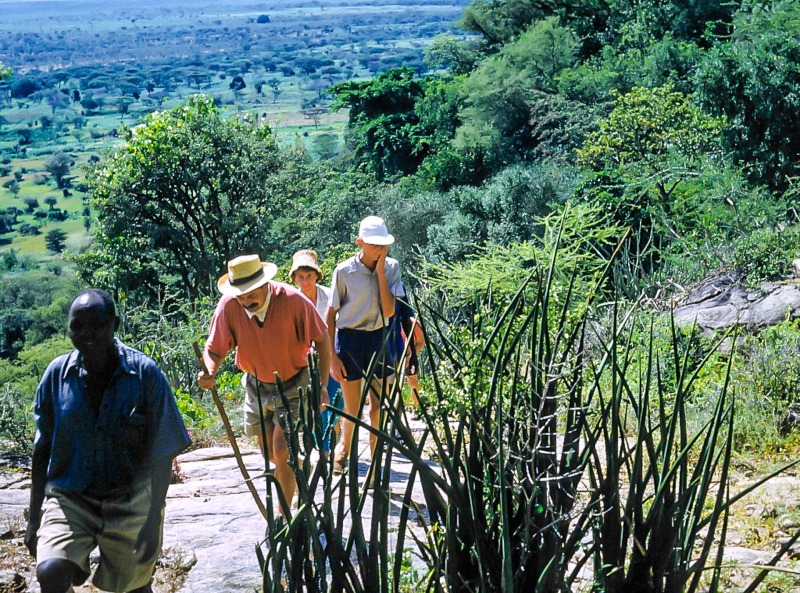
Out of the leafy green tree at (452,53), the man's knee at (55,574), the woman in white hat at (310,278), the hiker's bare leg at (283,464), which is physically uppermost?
the woman in white hat at (310,278)

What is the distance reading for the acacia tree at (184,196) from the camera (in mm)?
24531

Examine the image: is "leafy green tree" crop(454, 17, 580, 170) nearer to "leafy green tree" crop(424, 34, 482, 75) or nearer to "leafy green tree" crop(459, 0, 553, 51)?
"leafy green tree" crop(459, 0, 553, 51)

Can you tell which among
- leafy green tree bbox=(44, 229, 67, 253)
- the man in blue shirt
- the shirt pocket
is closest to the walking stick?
the man in blue shirt

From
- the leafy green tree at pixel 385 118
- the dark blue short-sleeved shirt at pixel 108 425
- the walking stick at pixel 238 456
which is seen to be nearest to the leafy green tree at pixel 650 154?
the walking stick at pixel 238 456

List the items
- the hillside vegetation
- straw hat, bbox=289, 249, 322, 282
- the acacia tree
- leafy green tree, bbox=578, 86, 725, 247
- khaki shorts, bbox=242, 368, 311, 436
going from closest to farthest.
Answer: the hillside vegetation < khaki shorts, bbox=242, 368, 311, 436 < straw hat, bbox=289, 249, 322, 282 < leafy green tree, bbox=578, 86, 725, 247 < the acacia tree

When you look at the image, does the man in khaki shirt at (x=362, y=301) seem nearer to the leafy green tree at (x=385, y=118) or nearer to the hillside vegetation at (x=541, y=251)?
the hillside vegetation at (x=541, y=251)

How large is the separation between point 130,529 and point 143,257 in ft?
77.5

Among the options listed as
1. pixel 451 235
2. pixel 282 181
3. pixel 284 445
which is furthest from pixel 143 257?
pixel 284 445

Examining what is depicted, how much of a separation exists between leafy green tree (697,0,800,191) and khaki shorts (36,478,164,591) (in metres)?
11.1

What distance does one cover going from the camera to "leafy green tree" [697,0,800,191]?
1324cm

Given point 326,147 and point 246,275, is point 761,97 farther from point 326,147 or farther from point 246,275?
point 326,147

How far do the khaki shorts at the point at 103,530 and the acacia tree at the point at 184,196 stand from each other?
21153mm

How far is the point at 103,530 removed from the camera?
11.3ft

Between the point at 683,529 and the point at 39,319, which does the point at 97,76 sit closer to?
the point at 39,319
